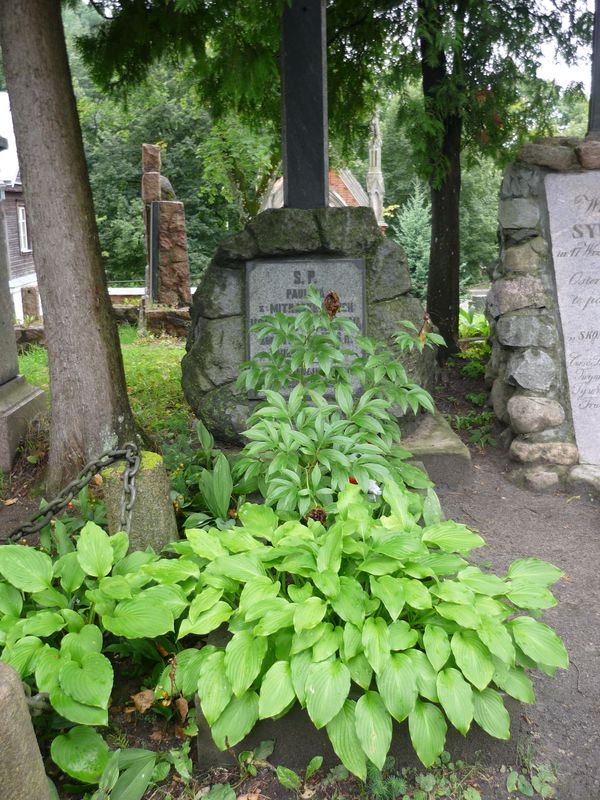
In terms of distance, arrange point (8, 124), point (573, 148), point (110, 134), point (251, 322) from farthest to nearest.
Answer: point (110, 134)
point (8, 124)
point (251, 322)
point (573, 148)

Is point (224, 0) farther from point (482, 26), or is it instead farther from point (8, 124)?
point (8, 124)

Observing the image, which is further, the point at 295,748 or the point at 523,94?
the point at 523,94

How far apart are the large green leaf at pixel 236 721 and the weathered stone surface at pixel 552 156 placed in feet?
12.8

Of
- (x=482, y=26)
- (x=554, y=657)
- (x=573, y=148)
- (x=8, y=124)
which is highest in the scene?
(x=8, y=124)

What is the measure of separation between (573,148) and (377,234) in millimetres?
1367

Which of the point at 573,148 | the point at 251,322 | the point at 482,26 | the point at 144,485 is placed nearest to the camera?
the point at 144,485

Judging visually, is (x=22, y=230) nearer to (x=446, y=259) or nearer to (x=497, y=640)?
(x=446, y=259)

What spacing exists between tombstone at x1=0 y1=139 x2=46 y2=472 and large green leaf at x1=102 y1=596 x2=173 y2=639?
9.92 ft

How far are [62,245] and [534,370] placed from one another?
3083mm

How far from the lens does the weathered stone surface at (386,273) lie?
517cm

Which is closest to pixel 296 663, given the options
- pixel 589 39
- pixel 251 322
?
pixel 251 322

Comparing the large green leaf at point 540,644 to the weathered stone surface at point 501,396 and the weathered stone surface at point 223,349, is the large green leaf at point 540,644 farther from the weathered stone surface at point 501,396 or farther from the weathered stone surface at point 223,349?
the weathered stone surface at point 223,349

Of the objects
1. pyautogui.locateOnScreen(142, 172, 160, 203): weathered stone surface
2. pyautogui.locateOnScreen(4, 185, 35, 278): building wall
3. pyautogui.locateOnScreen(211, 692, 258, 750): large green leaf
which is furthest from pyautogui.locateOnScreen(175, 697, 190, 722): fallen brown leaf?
pyautogui.locateOnScreen(4, 185, 35, 278): building wall

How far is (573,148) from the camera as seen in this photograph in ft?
15.6
